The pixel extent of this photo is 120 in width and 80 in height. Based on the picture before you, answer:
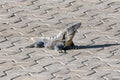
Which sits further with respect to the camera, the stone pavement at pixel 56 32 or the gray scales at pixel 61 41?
the gray scales at pixel 61 41

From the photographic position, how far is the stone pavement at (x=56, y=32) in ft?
35.0

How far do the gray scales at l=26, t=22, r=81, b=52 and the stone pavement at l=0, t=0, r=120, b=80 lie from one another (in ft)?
0.34

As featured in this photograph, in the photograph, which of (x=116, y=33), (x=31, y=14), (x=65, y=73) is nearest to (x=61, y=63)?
(x=65, y=73)

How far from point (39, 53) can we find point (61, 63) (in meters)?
0.60

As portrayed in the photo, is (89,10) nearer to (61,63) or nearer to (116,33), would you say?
(116,33)

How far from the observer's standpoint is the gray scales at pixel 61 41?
11367 millimetres

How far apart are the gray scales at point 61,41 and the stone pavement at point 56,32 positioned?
10 cm

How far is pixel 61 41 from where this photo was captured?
37.7 feet

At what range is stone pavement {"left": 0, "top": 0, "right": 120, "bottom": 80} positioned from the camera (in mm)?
10664

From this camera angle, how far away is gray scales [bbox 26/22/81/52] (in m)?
11.4

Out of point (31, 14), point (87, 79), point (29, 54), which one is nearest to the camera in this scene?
point (87, 79)

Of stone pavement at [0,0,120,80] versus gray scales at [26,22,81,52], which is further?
gray scales at [26,22,81,52]

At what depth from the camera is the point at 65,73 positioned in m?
10.6

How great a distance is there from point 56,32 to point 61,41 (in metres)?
0.84
